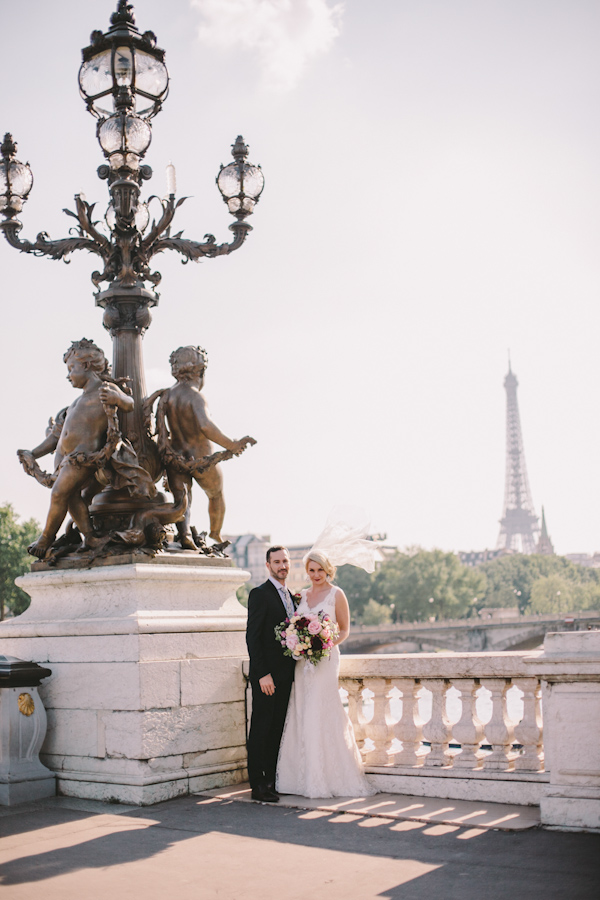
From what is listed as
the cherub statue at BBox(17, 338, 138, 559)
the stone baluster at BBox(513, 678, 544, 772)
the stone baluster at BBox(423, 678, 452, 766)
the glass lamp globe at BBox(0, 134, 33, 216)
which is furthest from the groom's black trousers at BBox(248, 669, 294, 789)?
the glass lamp globe at BBox(0, 134, 33, 216)

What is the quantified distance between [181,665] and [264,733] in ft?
2.45

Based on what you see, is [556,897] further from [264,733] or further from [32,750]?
[32,750]

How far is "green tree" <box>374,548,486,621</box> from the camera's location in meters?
104

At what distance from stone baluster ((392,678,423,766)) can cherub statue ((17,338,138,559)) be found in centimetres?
252

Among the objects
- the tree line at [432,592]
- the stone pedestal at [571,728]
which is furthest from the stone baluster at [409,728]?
the tree line at [432,592]

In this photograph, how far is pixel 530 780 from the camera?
607 centimetres

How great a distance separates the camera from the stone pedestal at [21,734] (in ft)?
21.8

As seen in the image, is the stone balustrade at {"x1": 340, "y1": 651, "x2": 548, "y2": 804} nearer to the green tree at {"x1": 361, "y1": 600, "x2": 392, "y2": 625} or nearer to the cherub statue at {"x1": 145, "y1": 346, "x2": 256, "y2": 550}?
the cherub statue at {"x1": 145, "y1": 346, "x2": 256, "y2": 550}

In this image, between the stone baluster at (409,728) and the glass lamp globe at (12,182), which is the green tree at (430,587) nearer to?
the glass lamp globe at (12,182)

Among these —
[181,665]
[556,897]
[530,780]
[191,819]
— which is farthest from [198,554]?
[556,897]

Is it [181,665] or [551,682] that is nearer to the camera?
[551,682]

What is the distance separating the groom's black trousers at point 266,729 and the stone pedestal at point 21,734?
4.86ft

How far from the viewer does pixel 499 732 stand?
631cm

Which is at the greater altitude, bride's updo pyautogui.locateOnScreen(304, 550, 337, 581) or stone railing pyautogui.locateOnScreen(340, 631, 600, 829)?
bride's updo pyautogui.locateOnScreen(304, 550, 337, 581)
